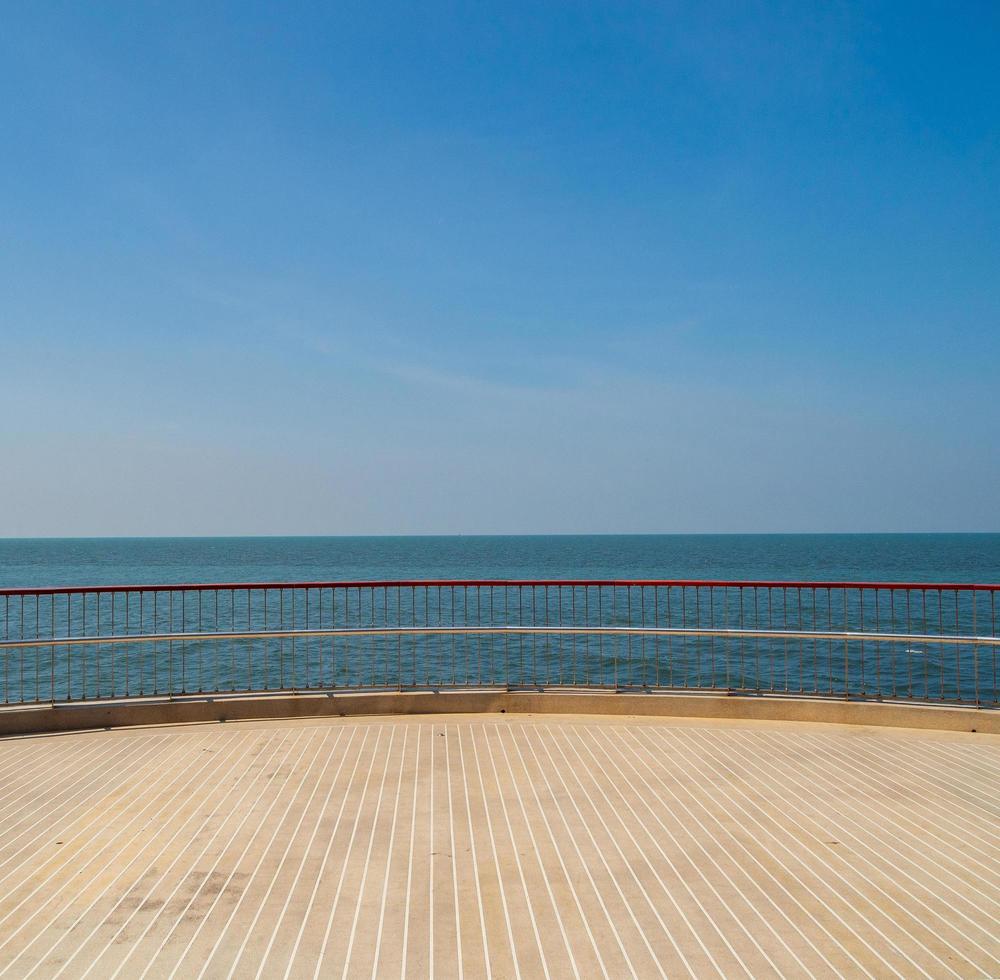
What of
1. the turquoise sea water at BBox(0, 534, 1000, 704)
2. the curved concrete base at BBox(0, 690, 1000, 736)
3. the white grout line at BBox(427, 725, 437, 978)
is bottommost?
the turquoise sea water at BBox(0, 534, 1000, 704)

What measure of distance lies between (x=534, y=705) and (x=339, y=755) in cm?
203

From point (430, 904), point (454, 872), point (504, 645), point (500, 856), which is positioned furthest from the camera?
point (504, 645)

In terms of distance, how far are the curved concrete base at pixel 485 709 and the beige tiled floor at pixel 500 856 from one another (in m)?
0.30

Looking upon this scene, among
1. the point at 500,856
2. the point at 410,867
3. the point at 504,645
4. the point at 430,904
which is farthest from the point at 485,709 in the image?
the point at 504,645

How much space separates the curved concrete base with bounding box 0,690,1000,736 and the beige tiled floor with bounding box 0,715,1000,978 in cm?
30

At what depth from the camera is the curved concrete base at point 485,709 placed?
6.95 m

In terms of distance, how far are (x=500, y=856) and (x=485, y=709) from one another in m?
3.28

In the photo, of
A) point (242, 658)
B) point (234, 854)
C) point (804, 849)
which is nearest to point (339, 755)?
point (234, 854)

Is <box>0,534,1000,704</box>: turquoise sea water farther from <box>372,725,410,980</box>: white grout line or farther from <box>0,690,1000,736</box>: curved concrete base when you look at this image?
<box>372,725,410,980</box>: white grout line

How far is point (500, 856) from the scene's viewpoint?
4.21 m

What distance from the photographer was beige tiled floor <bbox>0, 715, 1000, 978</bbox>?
10.7 ft

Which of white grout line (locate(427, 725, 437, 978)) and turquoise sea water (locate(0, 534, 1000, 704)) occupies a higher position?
white grout line (locate(427, 725, 437, 978))

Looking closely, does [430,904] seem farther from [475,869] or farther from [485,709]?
[485,709]

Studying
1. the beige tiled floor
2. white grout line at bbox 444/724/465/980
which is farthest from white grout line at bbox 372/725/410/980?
white grout line at bbox 444/724/465/980
